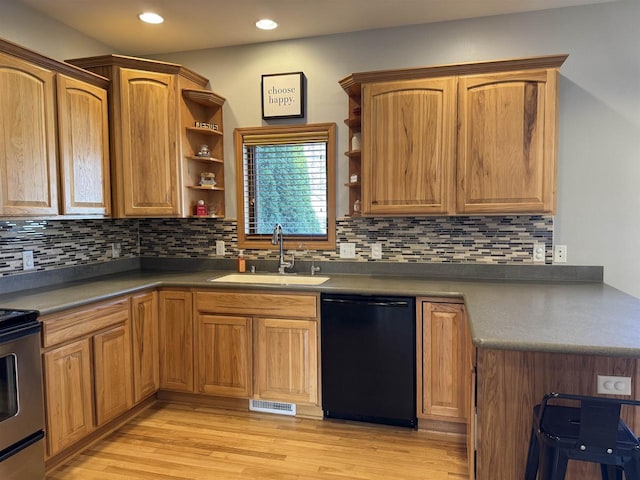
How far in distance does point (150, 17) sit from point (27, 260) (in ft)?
5.70

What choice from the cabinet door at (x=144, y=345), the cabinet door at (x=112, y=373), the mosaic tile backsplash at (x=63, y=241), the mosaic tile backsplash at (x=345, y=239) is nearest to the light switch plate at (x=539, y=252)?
the mosaic tile backsplash at (x=345, y=239)

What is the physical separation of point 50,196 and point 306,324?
168cm

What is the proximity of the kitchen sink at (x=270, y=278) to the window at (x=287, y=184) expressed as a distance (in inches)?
9.5

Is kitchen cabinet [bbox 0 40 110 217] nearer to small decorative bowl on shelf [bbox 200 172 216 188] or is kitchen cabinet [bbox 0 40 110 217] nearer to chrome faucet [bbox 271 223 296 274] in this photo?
small decorative bowl on shelf [bbox 200 172 216 188]

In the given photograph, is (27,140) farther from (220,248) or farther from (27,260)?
(220,248)

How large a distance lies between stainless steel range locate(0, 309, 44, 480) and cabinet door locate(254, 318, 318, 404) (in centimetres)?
121

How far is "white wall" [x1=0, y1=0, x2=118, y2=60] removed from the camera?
253cm

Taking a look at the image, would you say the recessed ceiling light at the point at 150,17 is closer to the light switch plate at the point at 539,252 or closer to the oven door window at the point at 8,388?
the oven door window at the point at 8,388

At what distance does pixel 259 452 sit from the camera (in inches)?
94.6

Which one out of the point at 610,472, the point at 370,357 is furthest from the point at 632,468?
the point at 370,357

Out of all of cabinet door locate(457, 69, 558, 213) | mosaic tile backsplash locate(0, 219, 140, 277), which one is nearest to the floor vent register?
mosaic tile backsplash locate(0, 219, 140, 277)

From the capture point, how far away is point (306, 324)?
271 cm

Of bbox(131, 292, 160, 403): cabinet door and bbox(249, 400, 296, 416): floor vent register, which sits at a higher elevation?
bbox(131, 292, 160, 403): cabinet door

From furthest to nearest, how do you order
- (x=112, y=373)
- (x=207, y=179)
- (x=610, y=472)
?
(x=207, y=179) → (x=112, y=373) → (x=610, y=472)
